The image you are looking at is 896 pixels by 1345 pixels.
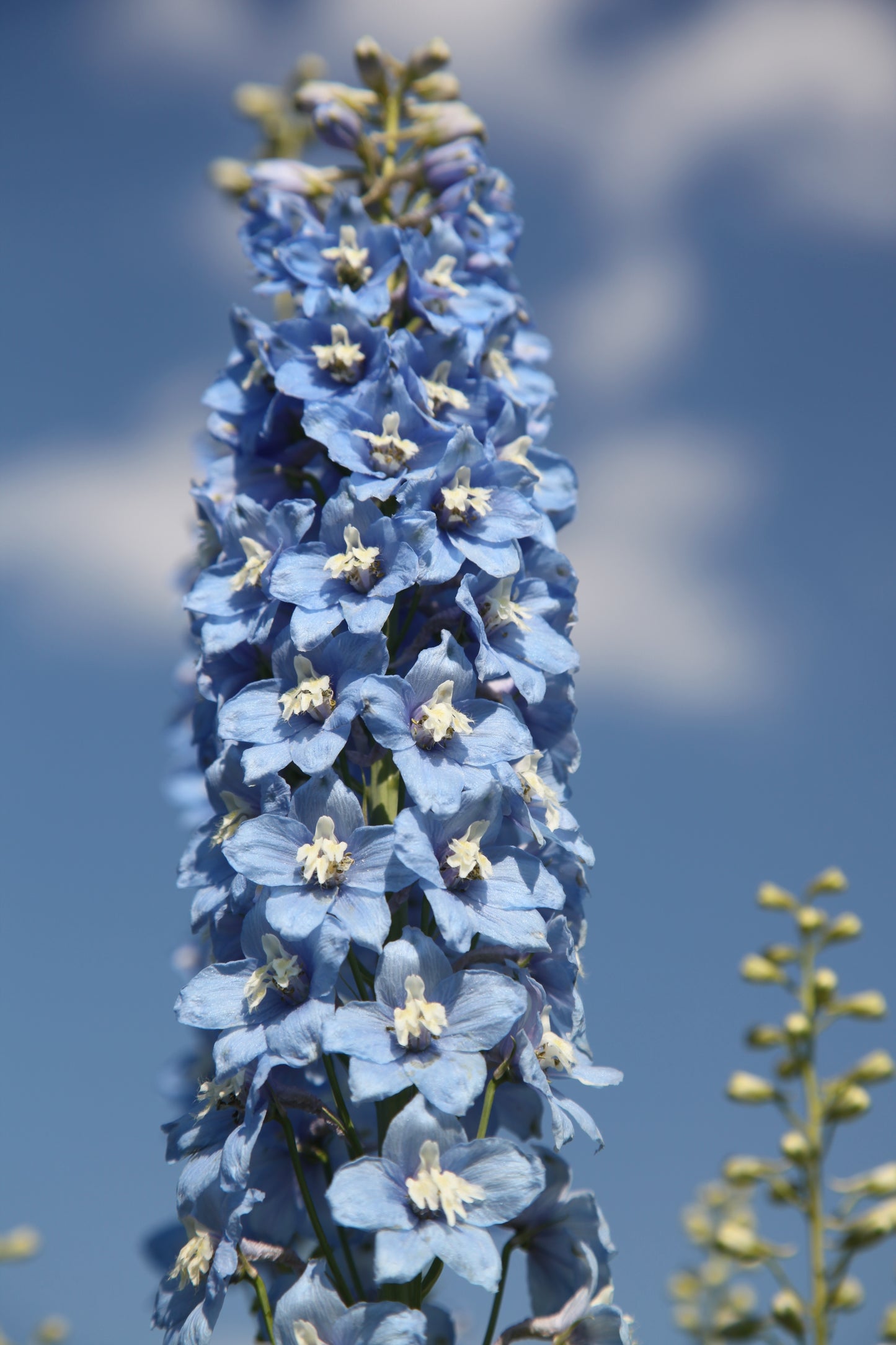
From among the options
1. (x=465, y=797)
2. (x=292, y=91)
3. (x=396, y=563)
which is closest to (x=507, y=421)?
(x=396, y=563)

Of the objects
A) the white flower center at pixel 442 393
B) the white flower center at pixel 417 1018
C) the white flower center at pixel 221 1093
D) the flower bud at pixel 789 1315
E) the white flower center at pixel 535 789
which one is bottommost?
the flower bud at pixel 789 1315

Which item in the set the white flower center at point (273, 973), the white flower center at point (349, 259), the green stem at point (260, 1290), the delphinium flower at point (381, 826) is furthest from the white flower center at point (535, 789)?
the white flower center at point (349, 259)

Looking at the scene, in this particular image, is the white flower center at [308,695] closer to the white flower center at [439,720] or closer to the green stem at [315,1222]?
the white flower center at [439,720]

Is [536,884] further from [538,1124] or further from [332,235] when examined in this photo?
[332,235]

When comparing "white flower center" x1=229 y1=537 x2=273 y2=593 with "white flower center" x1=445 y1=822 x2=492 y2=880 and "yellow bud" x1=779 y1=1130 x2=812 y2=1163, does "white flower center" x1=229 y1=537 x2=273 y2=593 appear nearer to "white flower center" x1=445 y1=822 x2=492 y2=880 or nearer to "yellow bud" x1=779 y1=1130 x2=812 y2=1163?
"white flower center" x1=445 y1=822 x2=492 y2=880

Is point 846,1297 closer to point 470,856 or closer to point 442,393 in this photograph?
point 470,856

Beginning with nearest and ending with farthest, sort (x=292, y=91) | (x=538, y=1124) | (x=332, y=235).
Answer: (x=538, y=1124), (x=332, y=235), (x=292, y=91)
